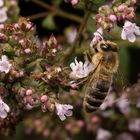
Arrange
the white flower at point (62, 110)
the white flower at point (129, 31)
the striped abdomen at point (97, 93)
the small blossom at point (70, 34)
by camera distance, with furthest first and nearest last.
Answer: the small blossom at point (70, 34)
the white flower at point (129, 31)
the white flower at point (62, 110)
the striped abdomen at point (97, 93)

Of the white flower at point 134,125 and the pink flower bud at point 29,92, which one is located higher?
the pink flower bud at point 29,92

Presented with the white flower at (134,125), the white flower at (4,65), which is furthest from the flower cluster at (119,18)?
the white flower at (134,125)

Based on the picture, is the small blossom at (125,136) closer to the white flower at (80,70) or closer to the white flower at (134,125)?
the white flower at (134,125)

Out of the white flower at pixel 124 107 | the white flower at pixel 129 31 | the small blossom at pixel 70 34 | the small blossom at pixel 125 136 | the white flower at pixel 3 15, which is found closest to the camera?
the white flower at pixel 129 31

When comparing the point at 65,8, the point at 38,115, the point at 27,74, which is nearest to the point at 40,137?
the point at 38,115

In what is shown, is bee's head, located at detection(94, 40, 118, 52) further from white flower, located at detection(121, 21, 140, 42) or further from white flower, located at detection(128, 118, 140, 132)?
white flower, located at detection(128, 118, 140, 132)

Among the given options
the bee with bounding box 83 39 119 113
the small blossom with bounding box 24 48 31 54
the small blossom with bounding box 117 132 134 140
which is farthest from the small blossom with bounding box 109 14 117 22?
the small blossom with bounding box 117 132 134 140
